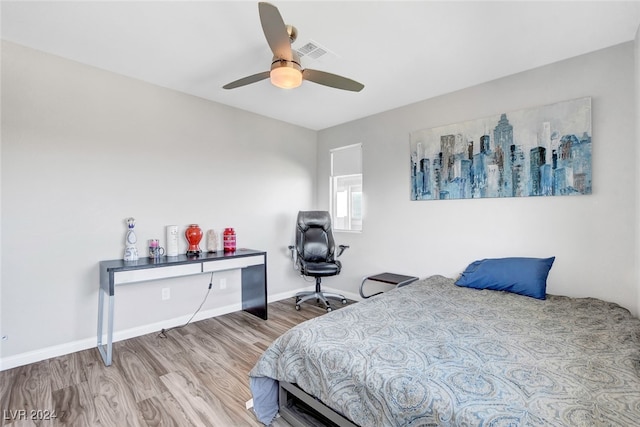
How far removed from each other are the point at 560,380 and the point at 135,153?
3.50 metres

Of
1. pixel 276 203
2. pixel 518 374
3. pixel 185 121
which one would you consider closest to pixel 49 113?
pixel 185 121

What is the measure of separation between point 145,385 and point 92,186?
1789 millimetres

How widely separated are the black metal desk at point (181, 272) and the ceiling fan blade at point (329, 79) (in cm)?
194

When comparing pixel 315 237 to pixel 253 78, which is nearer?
pixel 253 78

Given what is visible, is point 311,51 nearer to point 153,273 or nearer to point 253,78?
point 253,78

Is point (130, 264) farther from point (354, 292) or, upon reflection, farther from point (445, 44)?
point (445, 44)

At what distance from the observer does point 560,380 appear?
1120 mm

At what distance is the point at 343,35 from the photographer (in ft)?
7.00

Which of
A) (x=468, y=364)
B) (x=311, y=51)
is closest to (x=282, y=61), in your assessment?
(x=311, y=51)

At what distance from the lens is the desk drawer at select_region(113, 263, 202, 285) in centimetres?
235

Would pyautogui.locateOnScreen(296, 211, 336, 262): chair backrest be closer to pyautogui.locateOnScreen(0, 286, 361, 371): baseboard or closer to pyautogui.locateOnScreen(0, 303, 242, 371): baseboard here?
pyautogui.locateOnScreen(0, 286, 361, 371): baseboard

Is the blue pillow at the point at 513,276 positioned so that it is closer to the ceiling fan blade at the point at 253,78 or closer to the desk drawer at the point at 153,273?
the ceiling fan blade at the point at 253,78

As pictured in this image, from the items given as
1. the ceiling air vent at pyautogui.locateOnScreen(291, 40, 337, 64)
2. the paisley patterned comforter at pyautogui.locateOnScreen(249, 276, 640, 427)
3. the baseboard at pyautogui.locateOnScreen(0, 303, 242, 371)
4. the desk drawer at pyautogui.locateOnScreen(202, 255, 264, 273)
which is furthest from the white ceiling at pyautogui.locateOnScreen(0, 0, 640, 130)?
the baseboard at pyautogui.locateOnScreen(0, 303, 242, 371)

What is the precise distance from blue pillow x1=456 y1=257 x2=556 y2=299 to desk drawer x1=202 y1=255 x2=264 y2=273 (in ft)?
6.92
